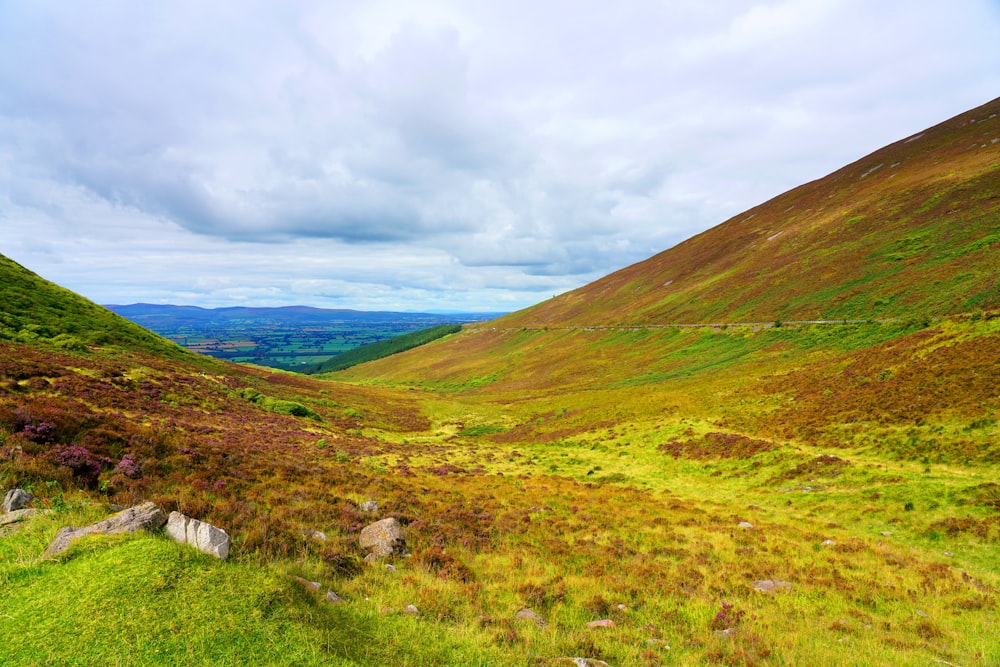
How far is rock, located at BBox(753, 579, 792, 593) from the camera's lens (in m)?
12.4

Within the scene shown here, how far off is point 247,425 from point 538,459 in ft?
76.9

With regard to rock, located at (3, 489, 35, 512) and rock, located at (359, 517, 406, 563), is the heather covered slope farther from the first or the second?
rock, located at (3, 489, 35, 512)

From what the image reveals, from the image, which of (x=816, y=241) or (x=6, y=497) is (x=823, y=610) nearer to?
(x=6, y=497)

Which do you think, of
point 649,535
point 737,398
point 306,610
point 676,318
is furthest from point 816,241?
point 306,610

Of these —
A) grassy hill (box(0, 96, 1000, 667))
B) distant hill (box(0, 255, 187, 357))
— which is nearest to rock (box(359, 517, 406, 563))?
grassy hill (box(0, 96, 1000, 667))

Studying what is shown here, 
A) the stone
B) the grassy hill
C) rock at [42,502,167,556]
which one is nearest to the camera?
the grassy hill

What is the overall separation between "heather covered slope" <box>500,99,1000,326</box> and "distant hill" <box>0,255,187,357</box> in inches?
3739

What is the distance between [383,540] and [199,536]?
505 centimetres

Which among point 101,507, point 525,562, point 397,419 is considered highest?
point 101,507

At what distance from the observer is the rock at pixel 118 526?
7613 millimetres

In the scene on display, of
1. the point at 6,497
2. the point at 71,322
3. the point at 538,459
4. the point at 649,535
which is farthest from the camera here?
the point at 71,322

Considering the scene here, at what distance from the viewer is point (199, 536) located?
8602 millimetres

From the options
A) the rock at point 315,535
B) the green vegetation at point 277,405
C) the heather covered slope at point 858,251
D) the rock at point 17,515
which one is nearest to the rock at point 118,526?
the rock at point 17,515

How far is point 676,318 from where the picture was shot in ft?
306
